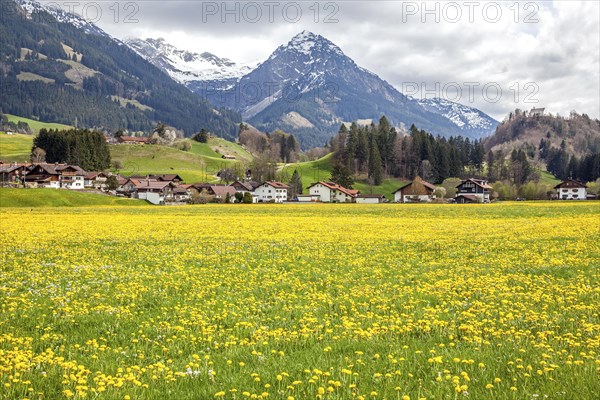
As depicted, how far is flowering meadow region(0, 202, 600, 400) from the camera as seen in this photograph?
7.92m

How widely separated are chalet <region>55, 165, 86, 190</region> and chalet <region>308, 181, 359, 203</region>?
8259 centimetres

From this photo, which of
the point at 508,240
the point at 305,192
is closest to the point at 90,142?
the point at 305,192

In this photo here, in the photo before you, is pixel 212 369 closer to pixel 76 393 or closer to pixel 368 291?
pixel 76 393

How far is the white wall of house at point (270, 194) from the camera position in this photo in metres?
168

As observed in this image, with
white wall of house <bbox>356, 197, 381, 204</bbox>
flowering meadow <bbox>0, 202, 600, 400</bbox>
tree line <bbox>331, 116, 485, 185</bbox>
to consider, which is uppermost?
tree line <bbox>331, 116, 485, 185</bbox>

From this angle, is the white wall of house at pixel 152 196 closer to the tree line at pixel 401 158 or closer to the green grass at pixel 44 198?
the green grass at pixel 44 198

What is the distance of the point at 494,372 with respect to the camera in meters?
8.36

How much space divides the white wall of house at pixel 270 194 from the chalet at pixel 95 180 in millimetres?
55440

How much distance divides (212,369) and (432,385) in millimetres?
4118

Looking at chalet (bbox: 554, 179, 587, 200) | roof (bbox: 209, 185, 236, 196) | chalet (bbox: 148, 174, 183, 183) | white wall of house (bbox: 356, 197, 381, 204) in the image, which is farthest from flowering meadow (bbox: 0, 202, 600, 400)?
chalet (bbox: 554, 179, 587, 200)

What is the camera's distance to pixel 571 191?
551 ft

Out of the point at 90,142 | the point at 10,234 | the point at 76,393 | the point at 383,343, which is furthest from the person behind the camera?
the point at 90,142

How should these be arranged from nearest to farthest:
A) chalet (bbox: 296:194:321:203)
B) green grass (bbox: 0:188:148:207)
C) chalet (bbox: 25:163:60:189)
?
green grass (bbox: 0:188:148:207)
chalet (bbox: 25:163:60:189)
chalet (bbox: 296:194:321:203)

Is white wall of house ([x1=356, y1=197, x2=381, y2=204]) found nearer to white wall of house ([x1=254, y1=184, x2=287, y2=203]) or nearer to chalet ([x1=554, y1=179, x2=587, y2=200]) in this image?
white wall of house ([x1=254, y1=184, x2=287, y2=203])
